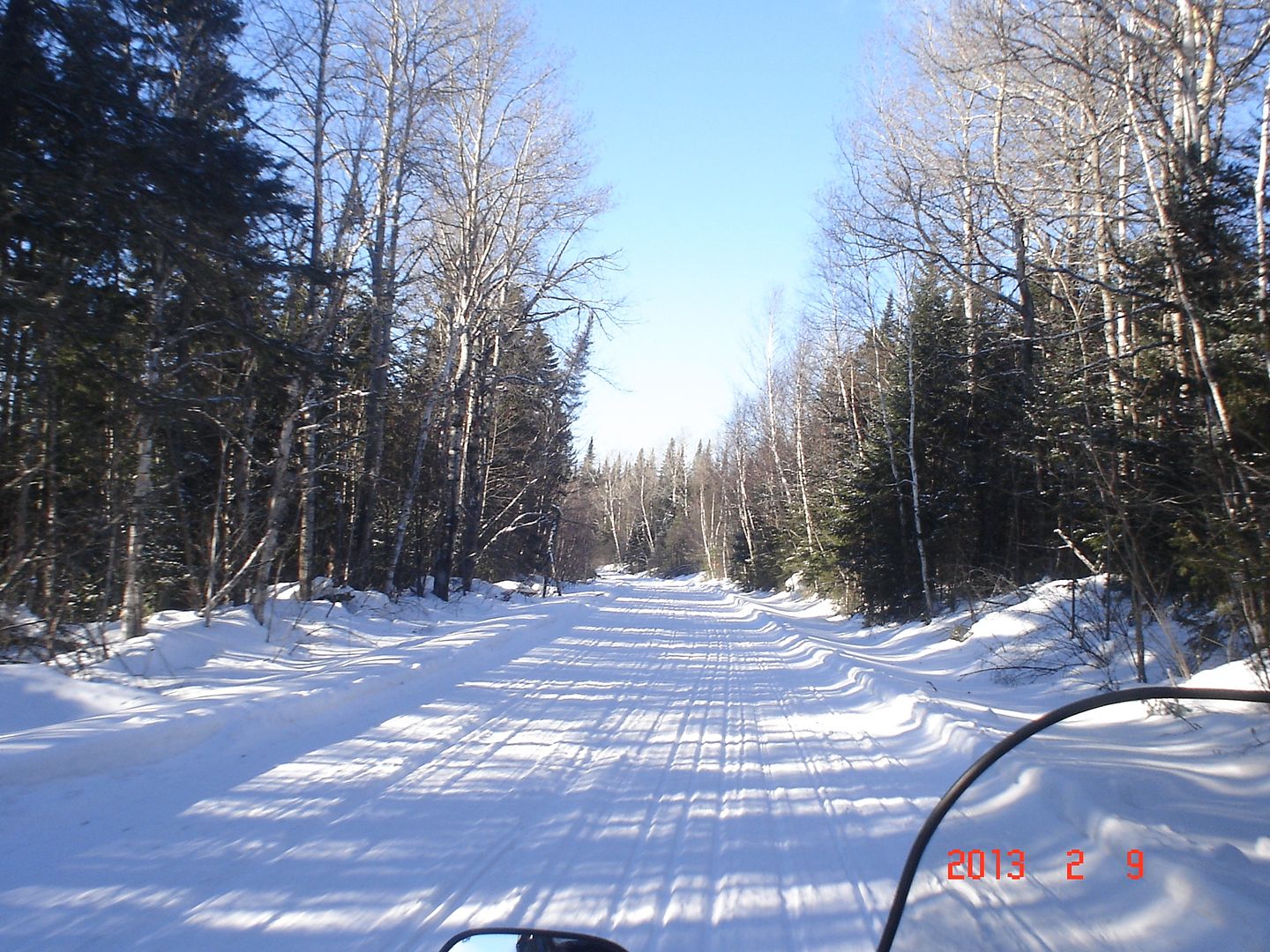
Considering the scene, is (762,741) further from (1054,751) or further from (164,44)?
(164,44)

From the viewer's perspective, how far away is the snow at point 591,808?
6.83ft

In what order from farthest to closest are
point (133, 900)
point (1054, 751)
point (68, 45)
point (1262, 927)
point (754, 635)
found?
point (754, 635)
point (68, 45)
point (133, 900)
point (1054, 751)
point (1262, 927)

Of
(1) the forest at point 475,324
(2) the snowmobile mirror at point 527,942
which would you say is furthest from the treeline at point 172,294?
(2) the snowmobile mirror at point 527,942

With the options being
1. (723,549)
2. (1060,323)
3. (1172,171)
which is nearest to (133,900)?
(1172,171)

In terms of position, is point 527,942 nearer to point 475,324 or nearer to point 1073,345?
point 1073,345

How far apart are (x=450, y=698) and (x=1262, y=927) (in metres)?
8.96

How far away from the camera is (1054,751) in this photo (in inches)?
96.3

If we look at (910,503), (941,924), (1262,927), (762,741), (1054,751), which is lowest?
(762,741)
